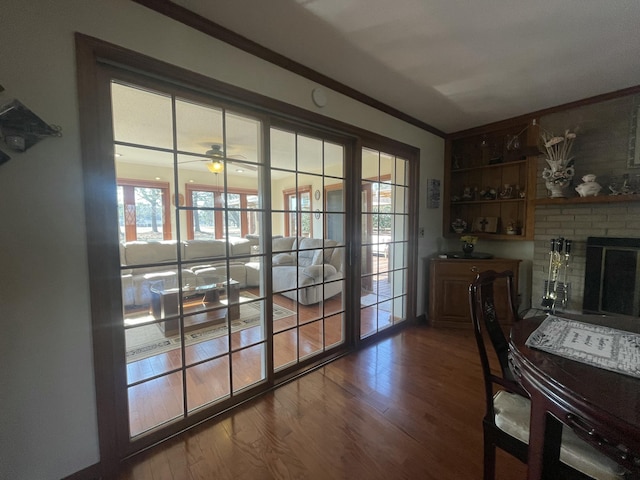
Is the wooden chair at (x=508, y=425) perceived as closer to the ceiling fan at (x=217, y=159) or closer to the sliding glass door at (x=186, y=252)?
the sliding glass door at (x=186, y=252)

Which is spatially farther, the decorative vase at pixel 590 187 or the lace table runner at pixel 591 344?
the decorative vase at pixel 590 187

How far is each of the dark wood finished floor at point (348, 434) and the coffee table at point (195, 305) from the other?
0.64m

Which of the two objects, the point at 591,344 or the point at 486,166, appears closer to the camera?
the point at 591,344

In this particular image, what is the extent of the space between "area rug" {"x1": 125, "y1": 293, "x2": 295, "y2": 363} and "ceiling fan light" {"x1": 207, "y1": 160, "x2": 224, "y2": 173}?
2.93 ft

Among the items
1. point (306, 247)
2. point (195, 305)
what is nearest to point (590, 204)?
point (306, 247)

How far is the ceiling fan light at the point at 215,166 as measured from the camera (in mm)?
1734

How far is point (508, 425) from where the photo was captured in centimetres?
105

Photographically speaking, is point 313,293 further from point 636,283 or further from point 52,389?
point 636,283

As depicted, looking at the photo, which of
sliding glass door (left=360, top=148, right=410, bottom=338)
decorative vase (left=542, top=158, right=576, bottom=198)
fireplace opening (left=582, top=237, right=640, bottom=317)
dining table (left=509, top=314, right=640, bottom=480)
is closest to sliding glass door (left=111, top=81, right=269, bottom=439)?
sliding glass door (left=360, top=148, right=410, bottom=338)

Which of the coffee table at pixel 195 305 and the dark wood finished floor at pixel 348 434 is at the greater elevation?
the coffee table at pixel 195 305

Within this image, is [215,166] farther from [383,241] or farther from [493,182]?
[493,182]

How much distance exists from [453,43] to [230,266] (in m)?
2.14

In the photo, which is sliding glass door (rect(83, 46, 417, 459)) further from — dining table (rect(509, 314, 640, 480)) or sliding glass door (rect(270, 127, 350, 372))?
dining table (rect(509, 314, 640, 480))

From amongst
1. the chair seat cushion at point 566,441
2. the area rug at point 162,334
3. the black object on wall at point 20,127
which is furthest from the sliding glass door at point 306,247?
the chair seat cushion at point 566,441
